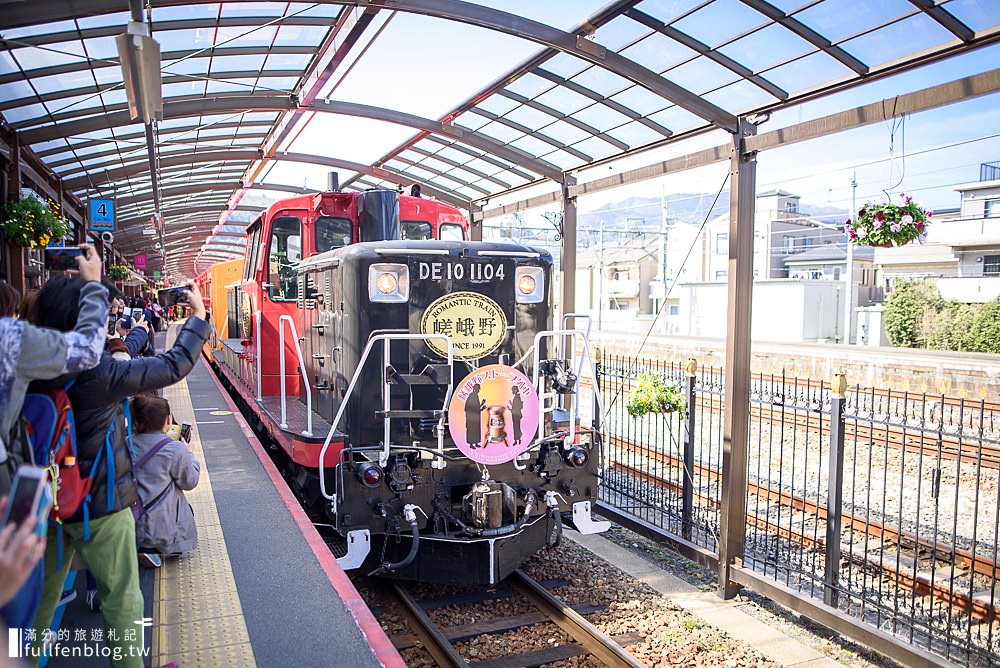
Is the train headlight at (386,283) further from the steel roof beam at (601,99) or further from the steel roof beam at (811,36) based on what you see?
the steel roof beam at (811,36)

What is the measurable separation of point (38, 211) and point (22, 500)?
9.51 metres

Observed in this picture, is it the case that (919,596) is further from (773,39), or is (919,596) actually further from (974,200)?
(974,200)

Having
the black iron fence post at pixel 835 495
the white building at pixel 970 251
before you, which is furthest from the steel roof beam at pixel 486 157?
the white building at pixel 970 251

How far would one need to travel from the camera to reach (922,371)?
16.5 m

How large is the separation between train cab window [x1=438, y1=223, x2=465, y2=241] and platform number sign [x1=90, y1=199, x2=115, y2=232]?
34.2 ft

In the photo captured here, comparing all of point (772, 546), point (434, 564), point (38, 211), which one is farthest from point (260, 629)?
point (38, 211)

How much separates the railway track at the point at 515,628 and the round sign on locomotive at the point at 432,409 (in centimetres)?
40

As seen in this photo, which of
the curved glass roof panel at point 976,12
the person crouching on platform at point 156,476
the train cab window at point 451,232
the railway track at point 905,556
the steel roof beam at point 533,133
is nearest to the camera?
the person crouching on platform at point 156,476

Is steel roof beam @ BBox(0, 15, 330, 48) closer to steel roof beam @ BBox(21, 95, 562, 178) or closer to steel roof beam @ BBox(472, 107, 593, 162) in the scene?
steel roof beam @ BBox(21, 95, 562, 178)

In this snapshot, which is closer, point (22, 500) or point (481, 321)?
point (22, 500)

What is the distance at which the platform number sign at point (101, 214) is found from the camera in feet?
47.3

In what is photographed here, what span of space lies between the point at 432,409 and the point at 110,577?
3.19 m

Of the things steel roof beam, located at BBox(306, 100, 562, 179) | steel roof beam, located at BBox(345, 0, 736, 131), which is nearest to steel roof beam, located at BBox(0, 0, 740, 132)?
steel roof beam, located at BBox(345, 0, 736, 131)

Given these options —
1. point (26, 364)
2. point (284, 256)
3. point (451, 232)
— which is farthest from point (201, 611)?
point (451, 232)
